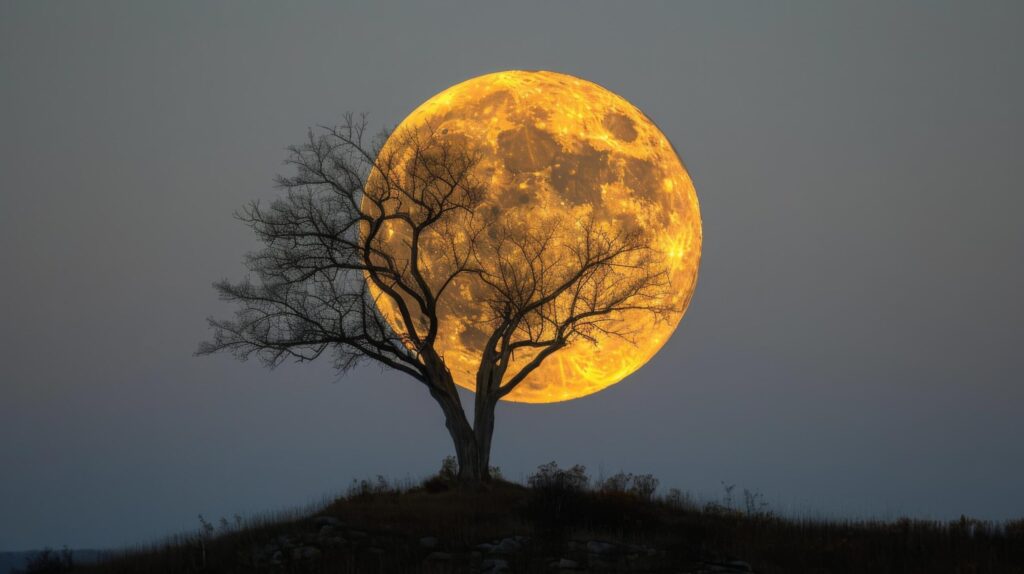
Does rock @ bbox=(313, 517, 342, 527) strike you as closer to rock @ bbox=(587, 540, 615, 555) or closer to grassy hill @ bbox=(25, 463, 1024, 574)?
grassy hill @ bbox=(25, 463, 1024, 574)

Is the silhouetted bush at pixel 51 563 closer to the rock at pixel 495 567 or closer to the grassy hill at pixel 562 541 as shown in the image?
the grassy hill at pixel 562 541

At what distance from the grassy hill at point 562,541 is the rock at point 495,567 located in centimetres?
3

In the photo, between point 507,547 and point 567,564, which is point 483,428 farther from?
point 567,564

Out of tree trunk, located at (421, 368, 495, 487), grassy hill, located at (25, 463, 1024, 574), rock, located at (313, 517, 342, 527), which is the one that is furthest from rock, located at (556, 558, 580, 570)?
tree trunk, located at (421, 368, 495, 487)

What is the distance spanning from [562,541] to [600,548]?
133 cm

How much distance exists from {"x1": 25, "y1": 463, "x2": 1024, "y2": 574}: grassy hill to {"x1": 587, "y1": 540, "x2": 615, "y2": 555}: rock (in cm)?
3

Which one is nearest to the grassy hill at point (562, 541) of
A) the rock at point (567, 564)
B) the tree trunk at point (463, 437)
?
the rock at point (567, 564)

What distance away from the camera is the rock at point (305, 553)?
28.3m

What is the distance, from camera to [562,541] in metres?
29.8

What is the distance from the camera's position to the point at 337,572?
2727 cm

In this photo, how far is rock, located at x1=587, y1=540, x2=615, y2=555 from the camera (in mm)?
28500

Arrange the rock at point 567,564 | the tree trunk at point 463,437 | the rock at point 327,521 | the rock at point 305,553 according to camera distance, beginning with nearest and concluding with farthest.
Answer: the rock at point 567,564 < the rock at point 305,553 < the rock at point 327,521 < the tree trunk at point 463,437

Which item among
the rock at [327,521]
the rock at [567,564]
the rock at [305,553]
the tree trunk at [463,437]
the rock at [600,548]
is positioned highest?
the tree trunk at [463,437]

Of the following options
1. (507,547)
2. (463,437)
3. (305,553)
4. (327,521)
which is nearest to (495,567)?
(507,547)
